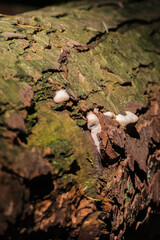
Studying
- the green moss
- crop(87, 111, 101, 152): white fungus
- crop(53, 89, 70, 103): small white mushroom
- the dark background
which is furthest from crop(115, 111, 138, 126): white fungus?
the dark background

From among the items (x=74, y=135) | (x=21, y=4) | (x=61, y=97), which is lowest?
(x=74, y=135)

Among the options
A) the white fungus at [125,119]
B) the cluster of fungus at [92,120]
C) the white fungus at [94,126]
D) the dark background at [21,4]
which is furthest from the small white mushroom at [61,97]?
the dark background at [21,4]

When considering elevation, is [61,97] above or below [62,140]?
above

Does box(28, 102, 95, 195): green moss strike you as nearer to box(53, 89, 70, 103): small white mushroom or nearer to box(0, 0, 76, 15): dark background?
box(53, 89, 70, 103): small white mushroom

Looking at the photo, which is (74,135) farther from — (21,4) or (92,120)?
(21,4)

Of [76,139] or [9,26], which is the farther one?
[9,26]

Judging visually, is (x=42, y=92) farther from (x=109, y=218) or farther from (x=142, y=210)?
(x=142, y=210)

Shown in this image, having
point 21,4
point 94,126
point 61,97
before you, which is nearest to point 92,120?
point 94,126

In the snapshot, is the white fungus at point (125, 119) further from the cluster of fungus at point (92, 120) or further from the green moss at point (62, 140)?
the green moss at point (62, 140)

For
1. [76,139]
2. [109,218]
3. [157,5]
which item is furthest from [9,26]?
[157,5]
